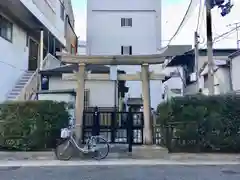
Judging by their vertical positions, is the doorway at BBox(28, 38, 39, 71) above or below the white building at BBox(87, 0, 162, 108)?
below

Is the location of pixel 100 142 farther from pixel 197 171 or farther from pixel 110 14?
pixel 110 14

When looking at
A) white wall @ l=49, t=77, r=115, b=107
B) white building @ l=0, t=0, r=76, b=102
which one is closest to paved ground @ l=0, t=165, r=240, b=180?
white wall @ l=49, t=77, r=115, b=107

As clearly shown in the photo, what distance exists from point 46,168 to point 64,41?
57.3 feet

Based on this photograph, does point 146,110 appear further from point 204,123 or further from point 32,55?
point 32,55

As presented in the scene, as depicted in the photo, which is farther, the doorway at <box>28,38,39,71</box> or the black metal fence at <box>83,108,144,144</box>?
the doorway at <box>28,38,39,71</box>

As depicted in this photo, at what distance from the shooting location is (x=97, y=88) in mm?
18016

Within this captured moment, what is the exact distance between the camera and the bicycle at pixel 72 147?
34.2ft

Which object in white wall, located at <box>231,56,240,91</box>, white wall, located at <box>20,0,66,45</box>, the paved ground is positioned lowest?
the paved ground

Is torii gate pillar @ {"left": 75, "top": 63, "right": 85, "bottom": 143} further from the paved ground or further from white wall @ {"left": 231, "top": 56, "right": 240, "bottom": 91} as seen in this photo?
white wall @ {"left": 231, "top": 56, "right": 240, "bottom": 91}

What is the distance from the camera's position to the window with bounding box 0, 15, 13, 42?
17039 millimetres

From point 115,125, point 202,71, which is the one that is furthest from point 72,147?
point 202,71

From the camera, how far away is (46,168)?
902cm

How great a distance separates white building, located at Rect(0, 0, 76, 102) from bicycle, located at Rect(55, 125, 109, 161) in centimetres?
732

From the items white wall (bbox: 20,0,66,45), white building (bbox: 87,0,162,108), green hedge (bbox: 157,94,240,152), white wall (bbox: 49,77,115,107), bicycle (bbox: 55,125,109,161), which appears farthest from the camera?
white building (bbox: 87,0,162,108)
